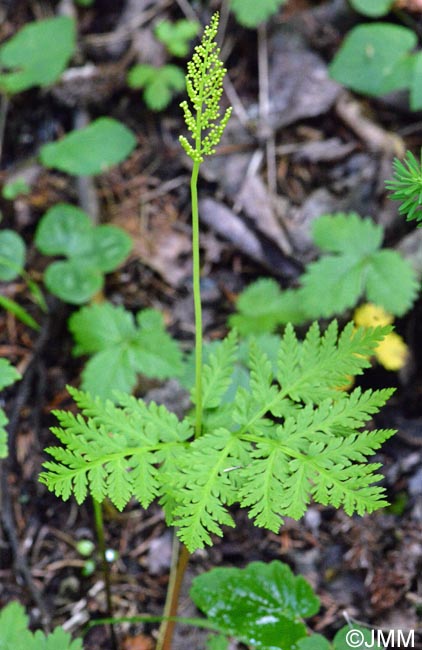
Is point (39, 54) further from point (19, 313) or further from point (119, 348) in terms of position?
point (119, 348)

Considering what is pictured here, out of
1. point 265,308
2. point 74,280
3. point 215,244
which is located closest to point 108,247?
point 74,280

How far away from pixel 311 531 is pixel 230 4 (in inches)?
130

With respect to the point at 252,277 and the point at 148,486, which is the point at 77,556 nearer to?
the point at 148,486

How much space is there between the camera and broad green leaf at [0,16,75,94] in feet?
12.8

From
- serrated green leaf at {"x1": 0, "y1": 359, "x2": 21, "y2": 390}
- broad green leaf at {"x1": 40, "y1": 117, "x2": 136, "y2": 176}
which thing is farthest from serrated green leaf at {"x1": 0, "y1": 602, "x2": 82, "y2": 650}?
broad green leaf at {"x1": 40, "y1": 117, "x2": 136, "y2": 176}

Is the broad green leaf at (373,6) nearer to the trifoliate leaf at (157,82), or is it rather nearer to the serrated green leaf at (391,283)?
the trifoliate leaf at (157,82)

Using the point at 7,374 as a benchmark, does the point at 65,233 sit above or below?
below

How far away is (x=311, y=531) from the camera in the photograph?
2.72 metres

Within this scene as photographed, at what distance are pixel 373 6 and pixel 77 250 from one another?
2.41 m

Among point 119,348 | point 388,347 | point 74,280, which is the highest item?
point 74,280

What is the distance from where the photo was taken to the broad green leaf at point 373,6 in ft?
12.7

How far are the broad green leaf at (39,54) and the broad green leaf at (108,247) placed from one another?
46.3 inches

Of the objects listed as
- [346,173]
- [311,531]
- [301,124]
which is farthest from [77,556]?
[301,124]

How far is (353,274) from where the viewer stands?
10.3 feet
